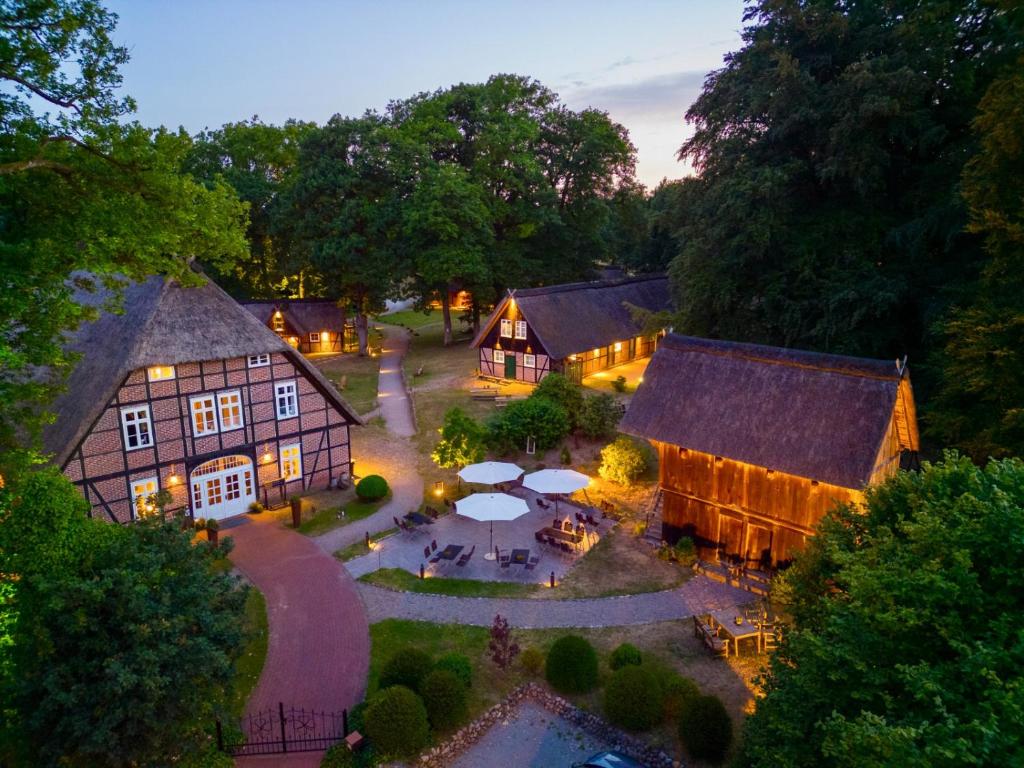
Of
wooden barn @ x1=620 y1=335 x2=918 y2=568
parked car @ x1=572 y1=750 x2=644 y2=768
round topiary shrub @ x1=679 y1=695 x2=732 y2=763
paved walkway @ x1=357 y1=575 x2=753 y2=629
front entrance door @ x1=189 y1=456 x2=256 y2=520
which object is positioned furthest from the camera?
front entrance door @ x1=189 y1=456 x2=256 y2=520

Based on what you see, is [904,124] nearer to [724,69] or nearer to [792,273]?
[792,273]

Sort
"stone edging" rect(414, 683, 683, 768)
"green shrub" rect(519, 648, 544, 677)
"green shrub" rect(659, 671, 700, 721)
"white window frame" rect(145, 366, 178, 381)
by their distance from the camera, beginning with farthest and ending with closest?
"white window frame" rect(145, 366, 178, 381)
"green shrub" rect(519, 648, 544, 677)
"green shrub" rect(659, 671, 700, 721)
"stone edging" rect(414, 683, 683, 768)

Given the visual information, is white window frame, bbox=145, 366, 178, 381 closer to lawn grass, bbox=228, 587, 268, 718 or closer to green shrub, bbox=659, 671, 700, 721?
lawn grass, bbox=228, 587, 268, 718

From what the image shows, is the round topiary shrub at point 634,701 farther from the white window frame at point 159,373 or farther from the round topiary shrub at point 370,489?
the white window frame at point 159,373

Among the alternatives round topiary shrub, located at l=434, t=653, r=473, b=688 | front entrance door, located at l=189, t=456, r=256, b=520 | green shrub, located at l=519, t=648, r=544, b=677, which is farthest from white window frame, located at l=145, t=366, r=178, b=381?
green shrub, located at l=519, t=648, r=544, b=677

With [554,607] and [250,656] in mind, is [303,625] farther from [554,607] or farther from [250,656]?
[554,607]

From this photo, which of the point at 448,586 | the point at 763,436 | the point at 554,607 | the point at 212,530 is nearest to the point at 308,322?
the point at 212,530

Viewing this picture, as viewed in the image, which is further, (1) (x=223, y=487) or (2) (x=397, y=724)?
(1) (x=223, y=487)
